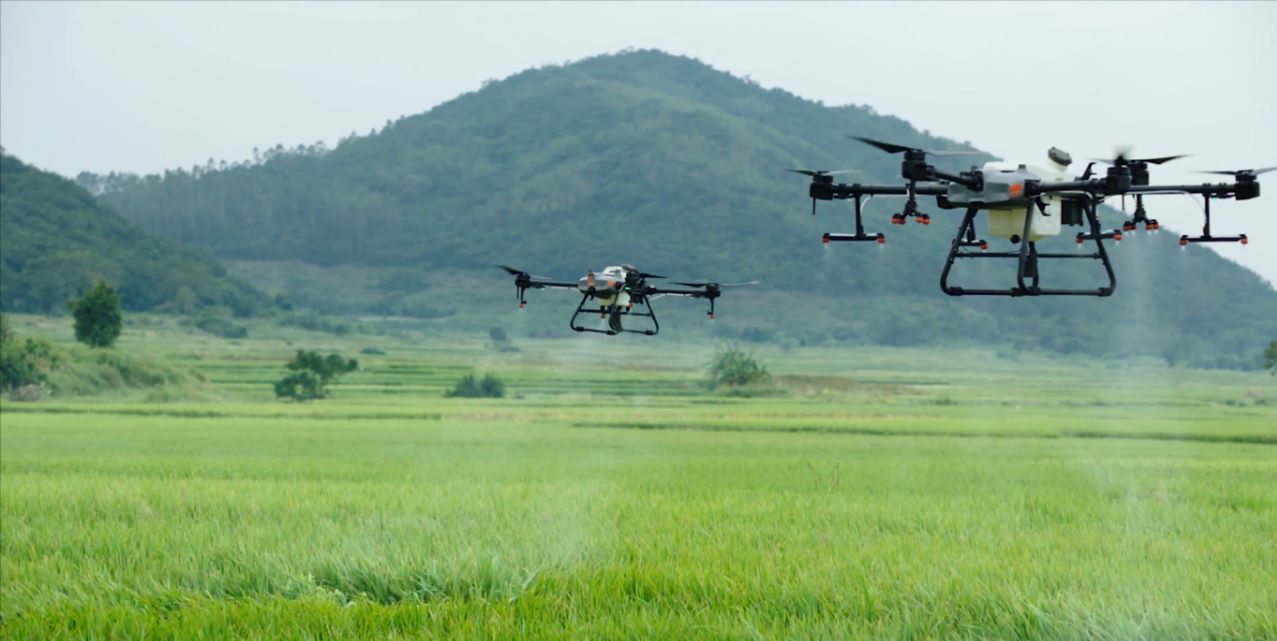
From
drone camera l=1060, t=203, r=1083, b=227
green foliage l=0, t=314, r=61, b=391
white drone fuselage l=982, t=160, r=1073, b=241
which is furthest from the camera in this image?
green foliage l=0, t=314, r=61, b=391

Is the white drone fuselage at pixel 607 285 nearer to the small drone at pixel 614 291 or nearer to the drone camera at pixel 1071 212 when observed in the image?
the small drone at pixel 614 291

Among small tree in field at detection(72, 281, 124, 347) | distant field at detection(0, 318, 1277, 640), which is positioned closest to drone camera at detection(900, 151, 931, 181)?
distant field at detection(0, 318, 1277, 640)

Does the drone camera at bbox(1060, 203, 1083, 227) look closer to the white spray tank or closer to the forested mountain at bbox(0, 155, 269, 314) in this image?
Answer: the white spray tank

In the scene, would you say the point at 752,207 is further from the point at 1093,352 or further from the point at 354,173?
the point at 354,173

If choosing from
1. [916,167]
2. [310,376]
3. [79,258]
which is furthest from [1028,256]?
[79,258]

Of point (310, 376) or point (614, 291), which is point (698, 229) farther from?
point (614, 291)
